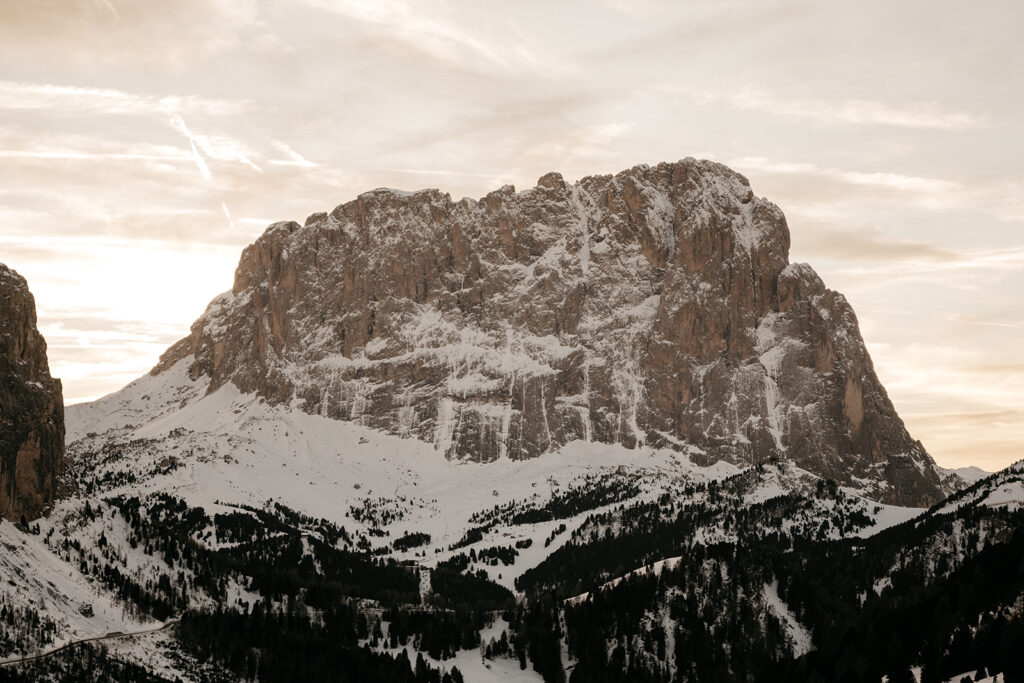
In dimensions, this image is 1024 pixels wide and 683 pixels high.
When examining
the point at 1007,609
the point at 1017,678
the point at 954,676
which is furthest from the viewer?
the point at 1007,609

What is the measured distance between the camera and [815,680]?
199 meters

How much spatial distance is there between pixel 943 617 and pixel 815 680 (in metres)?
22.1

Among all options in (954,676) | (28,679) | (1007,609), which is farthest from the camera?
(28,679)

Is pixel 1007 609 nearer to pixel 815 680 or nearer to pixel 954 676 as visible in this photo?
pixel 954 676

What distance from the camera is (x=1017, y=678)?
152 metres

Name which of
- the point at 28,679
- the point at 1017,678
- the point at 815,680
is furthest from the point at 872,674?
the point at 28,679

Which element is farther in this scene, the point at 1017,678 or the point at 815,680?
the point at 815,680

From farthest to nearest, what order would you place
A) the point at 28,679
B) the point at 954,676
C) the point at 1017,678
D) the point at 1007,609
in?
the point at 28,679
the point at 1007,609
the point at 954,676
the point at 1017,678

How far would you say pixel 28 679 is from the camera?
650ft

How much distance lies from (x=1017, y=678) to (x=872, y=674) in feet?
139

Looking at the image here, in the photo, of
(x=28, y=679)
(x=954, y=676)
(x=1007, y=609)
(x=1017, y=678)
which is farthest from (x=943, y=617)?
(x=28, y=679)

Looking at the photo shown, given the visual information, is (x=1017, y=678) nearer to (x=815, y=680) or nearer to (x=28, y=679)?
(x=815, y=680)

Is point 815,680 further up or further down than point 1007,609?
further down

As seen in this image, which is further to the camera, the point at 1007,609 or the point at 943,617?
the point at 943,617
